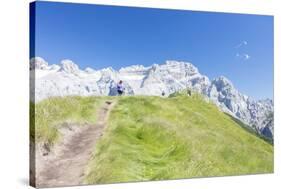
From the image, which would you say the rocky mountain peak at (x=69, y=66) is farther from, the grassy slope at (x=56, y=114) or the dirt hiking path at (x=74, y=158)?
the dirt hiking path at (x=74, y=158)

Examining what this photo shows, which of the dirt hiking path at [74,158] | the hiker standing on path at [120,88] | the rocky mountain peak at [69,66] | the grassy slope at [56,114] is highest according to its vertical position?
the rocky mountain peak at [69,66]

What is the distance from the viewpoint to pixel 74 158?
11953 millimetres

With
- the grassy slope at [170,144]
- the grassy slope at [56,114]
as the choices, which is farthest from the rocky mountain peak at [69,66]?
the grassy slope at [170,144]

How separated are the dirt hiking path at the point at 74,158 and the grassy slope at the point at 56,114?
20cm

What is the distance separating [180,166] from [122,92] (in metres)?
1.75

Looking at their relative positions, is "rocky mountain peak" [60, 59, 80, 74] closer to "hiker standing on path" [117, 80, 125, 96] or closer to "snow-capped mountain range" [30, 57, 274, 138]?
"snow-capped mountain range" [30, 57, 274, 138]

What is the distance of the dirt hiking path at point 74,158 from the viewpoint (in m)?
11.6

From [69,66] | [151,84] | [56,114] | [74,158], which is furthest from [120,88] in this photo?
[74,158]

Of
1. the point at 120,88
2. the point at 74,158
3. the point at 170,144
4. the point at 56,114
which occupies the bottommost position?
the point at 74,158

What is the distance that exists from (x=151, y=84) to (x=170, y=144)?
1168mm

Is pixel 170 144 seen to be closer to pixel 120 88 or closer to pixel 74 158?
pixel 120 88

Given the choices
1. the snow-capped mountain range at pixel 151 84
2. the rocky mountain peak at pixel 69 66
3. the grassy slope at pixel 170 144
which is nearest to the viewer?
the snow-capped mountain range at pixel 151 84

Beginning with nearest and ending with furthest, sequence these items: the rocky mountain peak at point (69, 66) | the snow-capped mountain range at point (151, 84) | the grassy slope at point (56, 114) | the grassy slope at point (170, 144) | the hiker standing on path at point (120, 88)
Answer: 1. the grassy slope at point (56, 114)
2. the snow-capped mountain range at point (151, 84)
3. the rocky mountain peak at point (69, 66)
4. the grassy slope at point (170, 144)
5. the hiker standing on path at point (120, 88)

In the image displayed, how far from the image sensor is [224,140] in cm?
1352
